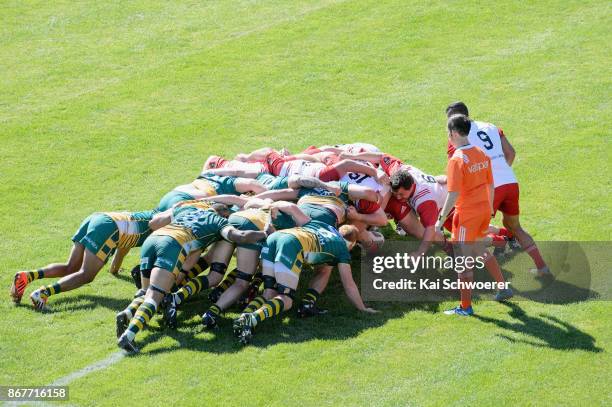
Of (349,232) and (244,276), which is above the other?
(349,232)

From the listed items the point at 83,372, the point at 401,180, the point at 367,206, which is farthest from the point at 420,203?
the point at 83,372

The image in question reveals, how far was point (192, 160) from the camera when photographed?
15.9 meters

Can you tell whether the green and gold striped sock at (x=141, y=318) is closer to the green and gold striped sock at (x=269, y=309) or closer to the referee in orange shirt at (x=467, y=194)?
the green and gold striped sock at (x=269, y=309)

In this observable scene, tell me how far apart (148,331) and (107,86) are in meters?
8.71

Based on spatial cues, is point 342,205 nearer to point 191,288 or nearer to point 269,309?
point 269,309

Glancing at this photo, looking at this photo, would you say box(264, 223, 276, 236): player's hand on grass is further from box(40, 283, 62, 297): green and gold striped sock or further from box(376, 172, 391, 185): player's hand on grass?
box(40, 283, 62, 297): green and gold striped sock

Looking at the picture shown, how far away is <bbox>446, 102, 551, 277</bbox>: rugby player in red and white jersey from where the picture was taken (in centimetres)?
1181

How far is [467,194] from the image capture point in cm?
1059

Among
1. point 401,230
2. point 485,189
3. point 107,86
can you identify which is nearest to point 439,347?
point 485,189

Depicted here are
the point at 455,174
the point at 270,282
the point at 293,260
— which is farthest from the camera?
the point at 270,282

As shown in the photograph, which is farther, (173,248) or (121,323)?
(173,248)

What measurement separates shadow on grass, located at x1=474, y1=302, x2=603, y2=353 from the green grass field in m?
0.03

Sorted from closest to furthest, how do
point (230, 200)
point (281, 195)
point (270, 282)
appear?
point (270, 282) < point (230, 200) < point (281, 195)

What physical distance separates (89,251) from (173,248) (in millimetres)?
1545
